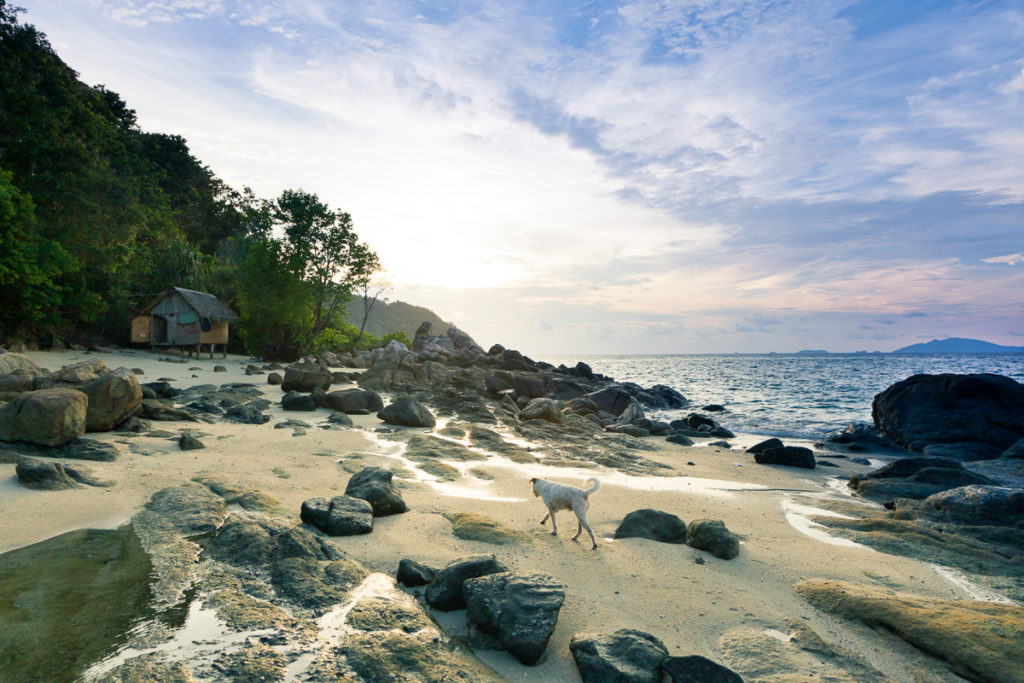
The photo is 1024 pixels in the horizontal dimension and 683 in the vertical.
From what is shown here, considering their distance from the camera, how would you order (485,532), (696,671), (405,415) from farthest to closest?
(405,415) < (485,532) < (696,671)

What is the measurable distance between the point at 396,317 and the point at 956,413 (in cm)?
11892

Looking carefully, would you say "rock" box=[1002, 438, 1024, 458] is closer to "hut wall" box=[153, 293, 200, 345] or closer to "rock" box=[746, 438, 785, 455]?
"rock" box=[746, 438, 785, 455]

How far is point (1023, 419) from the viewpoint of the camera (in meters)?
15.3

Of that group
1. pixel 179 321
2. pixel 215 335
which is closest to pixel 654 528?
pixel 179 321

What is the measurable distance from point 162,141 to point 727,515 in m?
52.4

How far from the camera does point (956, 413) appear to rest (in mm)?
15992

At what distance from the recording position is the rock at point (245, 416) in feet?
37.9

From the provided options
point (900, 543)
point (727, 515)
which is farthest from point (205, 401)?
point (900, 543)

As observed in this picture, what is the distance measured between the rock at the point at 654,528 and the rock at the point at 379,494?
268 centimetres

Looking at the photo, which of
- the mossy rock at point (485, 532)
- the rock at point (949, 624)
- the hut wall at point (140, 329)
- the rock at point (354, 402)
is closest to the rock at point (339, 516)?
the mossy rock at point (485, 532)

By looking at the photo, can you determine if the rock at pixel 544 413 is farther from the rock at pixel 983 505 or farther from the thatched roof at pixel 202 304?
the thatched roof at pixel 202 304

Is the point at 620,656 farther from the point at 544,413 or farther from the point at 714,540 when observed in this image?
the point at 544,413

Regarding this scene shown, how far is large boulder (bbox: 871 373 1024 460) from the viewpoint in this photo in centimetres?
1501

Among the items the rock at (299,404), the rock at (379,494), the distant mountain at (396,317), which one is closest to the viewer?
the rock at (379,494)
